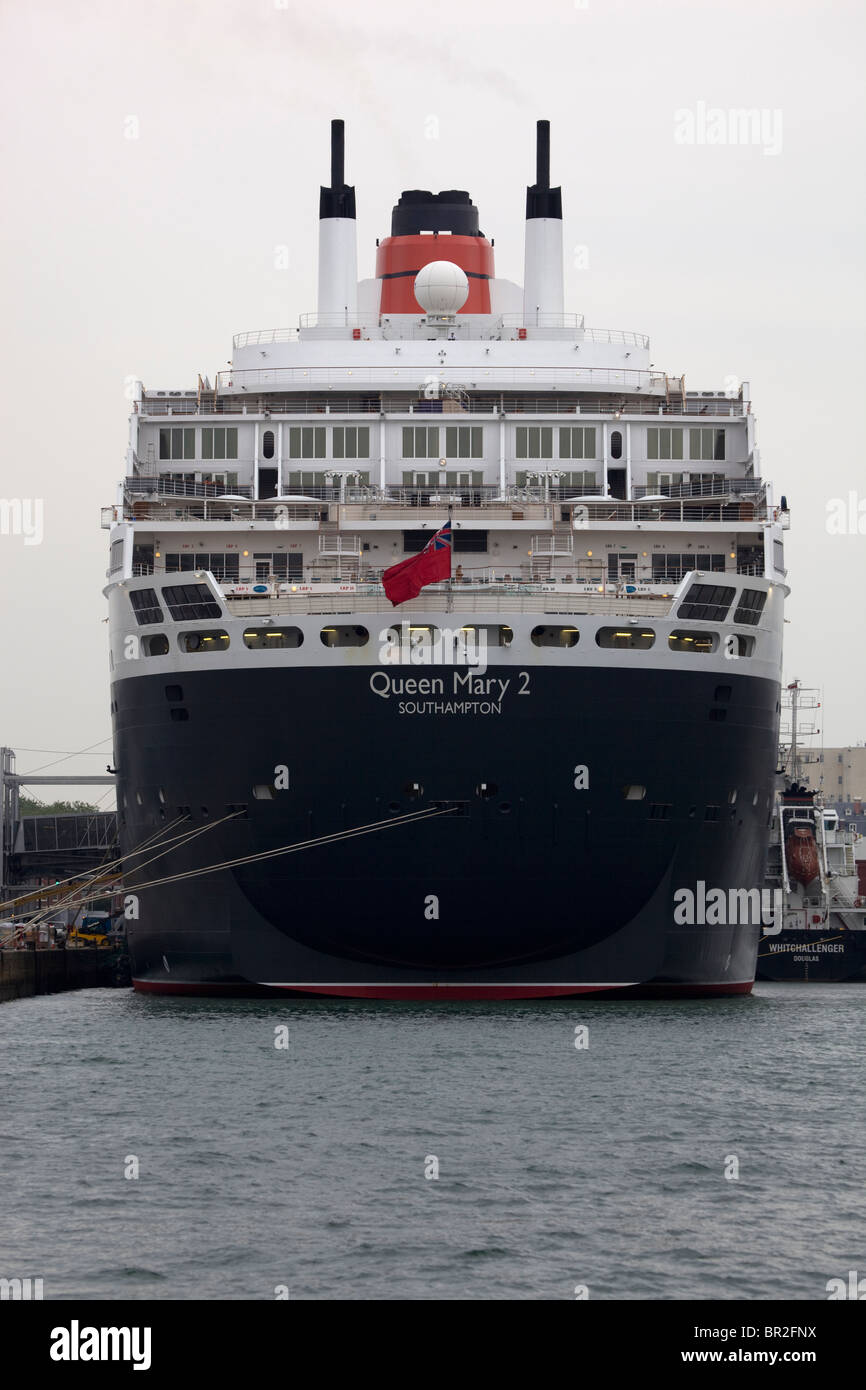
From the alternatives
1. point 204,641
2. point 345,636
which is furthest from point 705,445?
point 204,641

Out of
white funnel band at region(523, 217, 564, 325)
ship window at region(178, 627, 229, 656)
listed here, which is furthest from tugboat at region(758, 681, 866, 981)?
ship window at region(178, 627, 229, 656)

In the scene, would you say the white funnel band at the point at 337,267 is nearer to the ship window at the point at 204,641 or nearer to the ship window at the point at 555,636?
the ship window at the point at 204,641

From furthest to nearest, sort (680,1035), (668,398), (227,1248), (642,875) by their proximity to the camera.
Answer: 1. (668,398)
2. (642,875)
3. (680,1035)
4. (227,1248)

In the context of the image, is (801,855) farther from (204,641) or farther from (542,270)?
(204,641)

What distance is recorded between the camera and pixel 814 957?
102750mm

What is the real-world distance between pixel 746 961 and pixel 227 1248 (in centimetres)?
3357

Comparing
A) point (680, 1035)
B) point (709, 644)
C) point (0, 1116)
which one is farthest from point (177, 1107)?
point (709, 644)

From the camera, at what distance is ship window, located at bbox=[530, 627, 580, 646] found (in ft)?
155

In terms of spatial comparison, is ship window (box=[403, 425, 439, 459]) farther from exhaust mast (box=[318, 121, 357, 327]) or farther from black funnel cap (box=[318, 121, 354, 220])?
black funnel cap (box=[318, 121, 354, 220])

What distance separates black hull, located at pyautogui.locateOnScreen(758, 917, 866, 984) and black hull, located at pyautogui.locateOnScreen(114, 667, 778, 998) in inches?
2109

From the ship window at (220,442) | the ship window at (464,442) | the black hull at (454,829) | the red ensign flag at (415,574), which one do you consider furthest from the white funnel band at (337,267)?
the black hull at (454,829)

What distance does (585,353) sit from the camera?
58.7 metres

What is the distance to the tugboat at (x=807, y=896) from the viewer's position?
102562 mm

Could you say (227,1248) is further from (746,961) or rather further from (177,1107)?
(746,961)
